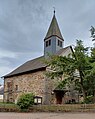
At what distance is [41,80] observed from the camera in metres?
32.8

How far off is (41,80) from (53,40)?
7705mm

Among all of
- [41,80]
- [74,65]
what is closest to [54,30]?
[41,80]

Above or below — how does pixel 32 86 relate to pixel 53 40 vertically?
below

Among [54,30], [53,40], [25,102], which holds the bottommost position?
[25,102]

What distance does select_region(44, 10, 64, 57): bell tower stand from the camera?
3644 cm

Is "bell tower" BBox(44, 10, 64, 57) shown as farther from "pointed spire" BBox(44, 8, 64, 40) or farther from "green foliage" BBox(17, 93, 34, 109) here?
"green foliage" BBox(17, 93, 34, 109)

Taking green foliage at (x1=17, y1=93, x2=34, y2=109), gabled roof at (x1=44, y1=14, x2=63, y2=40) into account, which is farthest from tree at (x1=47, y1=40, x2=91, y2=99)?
gabled roof at (x1=44, y1=14, x2=63, y2=40)

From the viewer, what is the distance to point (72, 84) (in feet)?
107

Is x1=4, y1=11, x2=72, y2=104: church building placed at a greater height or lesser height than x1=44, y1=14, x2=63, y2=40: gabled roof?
lesser

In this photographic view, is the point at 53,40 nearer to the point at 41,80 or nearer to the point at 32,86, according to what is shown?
the point at 41,80

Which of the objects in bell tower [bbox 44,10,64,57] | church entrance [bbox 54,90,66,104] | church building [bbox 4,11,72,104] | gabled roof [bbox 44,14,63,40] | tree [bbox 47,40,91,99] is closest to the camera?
tree [bbox 47,40,91,99]

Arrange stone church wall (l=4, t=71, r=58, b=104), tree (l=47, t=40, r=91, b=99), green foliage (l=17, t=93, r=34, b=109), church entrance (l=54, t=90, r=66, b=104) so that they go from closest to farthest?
green foliage (l=17, t=93, r=34, b=109) → tree (l=47, t=40, r=91, b=99) → stone church wall (l=4, t=71, r=58, b=104) → church entrance (l=54, t=90, r=66, b=104)

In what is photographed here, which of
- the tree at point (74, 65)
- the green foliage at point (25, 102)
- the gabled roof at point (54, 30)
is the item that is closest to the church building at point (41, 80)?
the gabled roof at point (54, 30)

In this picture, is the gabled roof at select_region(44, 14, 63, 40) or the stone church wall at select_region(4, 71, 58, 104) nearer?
the stone church wall at select_region(4, 71, 58, 104)
